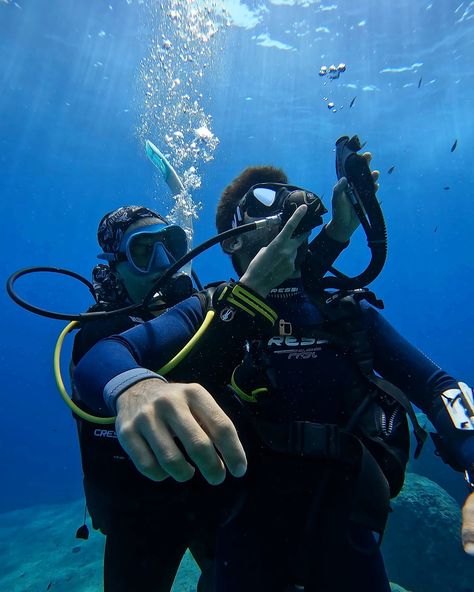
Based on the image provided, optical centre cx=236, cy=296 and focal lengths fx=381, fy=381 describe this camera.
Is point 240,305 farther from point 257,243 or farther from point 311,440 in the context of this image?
point 311,440

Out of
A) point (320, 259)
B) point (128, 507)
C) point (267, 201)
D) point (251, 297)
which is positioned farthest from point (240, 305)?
point (128, 507)

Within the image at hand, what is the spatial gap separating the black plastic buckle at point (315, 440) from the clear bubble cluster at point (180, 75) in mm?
8748

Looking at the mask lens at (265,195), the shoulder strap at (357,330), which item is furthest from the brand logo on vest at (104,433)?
the mask lens at (265,195)

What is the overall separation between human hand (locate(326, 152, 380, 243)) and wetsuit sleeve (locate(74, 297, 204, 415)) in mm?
1269

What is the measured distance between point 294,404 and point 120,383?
53.0 inches

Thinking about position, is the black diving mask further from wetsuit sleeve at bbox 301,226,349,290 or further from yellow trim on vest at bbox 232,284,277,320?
yellow trim on vest at bbox 232,284,277,320

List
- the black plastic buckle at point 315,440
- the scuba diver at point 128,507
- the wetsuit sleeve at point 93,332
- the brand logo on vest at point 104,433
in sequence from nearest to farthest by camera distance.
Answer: the black plastic buckle at point 315,440
the scuba diver at point 128,507
the brand logo on vest at point 104,433
the wetsuit sleeve at point 93,332

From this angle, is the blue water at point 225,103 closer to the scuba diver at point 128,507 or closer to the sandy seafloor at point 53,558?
the sandy seafloor at point 53,558

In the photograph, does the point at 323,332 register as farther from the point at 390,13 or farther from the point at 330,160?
the point at 330,160

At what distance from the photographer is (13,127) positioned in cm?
2584

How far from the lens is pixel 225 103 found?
914 inches

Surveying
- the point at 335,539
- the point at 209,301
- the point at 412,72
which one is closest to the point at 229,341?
the point at 209,301

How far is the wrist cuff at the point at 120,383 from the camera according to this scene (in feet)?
4.61

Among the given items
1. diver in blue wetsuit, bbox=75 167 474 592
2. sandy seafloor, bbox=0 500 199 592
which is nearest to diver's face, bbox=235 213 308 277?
diver in blue wetsuit, bbox=75 167 474 592
